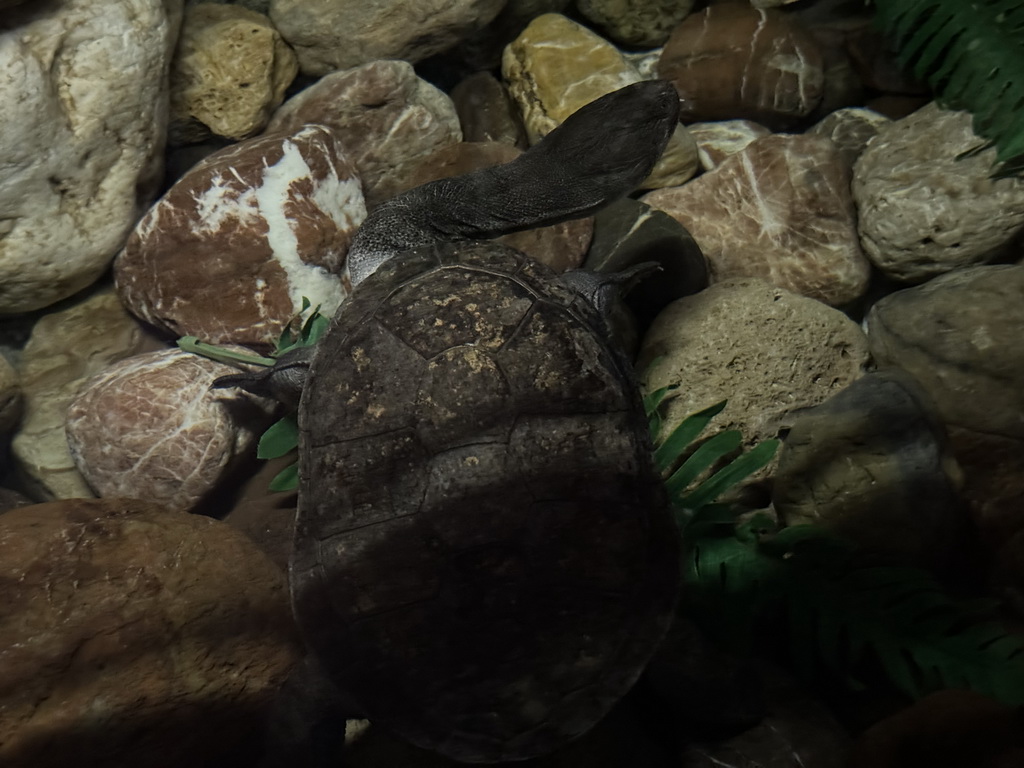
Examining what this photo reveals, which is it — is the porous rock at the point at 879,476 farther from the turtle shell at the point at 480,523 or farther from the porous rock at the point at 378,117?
the porous rock at the point at 378,117

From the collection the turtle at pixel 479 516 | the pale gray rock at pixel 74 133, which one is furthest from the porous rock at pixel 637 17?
the turtle at pixel 479 516

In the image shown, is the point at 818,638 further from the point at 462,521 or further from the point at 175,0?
the point at 175,0

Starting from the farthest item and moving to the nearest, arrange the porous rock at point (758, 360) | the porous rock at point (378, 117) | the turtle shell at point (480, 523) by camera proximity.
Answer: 1. the porous rock at point (378, 117)
2. the porous rock at point (758, 360)
3. the turtle shell at point (480, 523)

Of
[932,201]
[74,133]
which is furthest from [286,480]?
[932,201]

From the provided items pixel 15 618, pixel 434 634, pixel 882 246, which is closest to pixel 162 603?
pixel 15 618

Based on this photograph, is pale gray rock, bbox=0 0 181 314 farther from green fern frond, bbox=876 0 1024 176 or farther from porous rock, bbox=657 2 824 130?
green fern frond, bbox=876 0 1024 176

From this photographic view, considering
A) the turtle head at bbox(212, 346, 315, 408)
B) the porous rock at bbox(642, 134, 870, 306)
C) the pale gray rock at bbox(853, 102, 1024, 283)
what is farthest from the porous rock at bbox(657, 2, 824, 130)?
the turtle head at bbox(212, 346, 315, 408)
